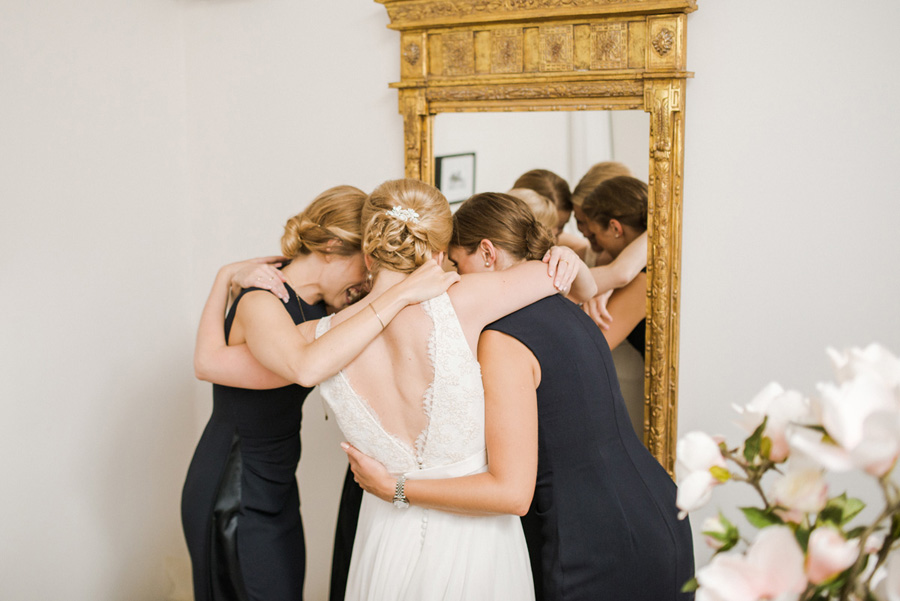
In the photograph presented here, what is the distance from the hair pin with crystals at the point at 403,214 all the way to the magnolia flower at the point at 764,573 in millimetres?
1050

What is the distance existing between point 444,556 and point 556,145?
1.18 m

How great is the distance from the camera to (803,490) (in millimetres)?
644

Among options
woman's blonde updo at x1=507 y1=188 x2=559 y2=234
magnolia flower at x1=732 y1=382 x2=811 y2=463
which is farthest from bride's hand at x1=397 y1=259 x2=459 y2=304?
magnolia flower at x1=732 y1=382 x2=811 y2=463

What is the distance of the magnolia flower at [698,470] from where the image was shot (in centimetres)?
67

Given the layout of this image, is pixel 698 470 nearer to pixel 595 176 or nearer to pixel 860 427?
pixel 860 427

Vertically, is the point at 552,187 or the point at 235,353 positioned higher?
the point at 552,187

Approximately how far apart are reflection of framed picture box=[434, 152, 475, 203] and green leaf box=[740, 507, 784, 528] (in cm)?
170

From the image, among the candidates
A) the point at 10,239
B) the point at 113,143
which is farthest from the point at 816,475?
the point at 113,143

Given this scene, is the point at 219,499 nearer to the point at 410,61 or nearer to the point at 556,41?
the point at 410,61

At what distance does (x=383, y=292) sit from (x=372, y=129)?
3.41ft

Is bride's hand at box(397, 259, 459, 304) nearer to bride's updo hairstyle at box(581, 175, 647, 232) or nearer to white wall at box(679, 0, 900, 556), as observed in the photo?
bride's updo hairstyle at box(581, 175, 647, 232)

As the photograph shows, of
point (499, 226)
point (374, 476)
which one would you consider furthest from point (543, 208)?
point (374, 476)

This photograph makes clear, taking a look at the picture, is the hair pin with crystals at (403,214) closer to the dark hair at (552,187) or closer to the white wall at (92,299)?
the dark hair at (552,187)

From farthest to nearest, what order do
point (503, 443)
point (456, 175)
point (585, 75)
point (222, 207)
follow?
point (222, 207), point (456, 175), point (585, 75), point (503, 443)
